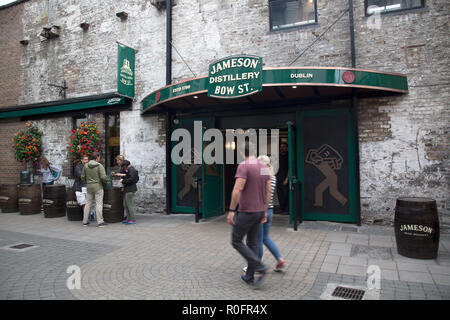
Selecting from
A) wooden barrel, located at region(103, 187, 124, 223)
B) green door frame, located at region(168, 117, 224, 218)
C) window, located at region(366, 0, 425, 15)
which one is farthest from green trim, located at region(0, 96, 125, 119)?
window, located at region(366, 0, 425, 15)

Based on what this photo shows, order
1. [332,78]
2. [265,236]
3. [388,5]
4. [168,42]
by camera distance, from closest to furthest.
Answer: [265,236], [332,78], [388,5], [168,42]

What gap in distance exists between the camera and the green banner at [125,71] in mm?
8688

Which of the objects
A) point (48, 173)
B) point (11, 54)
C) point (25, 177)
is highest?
point (11, 54)

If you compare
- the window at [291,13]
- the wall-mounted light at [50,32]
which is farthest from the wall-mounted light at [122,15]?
the window at [291,13]

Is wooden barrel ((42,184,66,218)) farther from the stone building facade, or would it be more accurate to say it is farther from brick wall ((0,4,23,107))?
brick wall ((0,4,23,107))

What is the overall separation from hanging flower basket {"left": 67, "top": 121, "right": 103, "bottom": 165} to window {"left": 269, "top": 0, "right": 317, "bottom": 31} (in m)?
6.54

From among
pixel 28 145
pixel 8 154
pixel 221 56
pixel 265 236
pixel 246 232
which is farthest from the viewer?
pixel 8 154

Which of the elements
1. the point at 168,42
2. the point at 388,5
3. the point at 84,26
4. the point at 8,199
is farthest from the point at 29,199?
the point at 388,5

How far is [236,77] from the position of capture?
598 cm

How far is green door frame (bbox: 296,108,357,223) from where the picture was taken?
22.7 ft

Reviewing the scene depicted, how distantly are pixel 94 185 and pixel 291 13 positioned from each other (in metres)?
6.79

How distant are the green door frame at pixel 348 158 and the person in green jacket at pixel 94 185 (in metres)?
5.02

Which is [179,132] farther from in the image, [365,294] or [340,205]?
[365,294]

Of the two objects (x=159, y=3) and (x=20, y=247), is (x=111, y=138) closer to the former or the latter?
(x=159, y=3)
